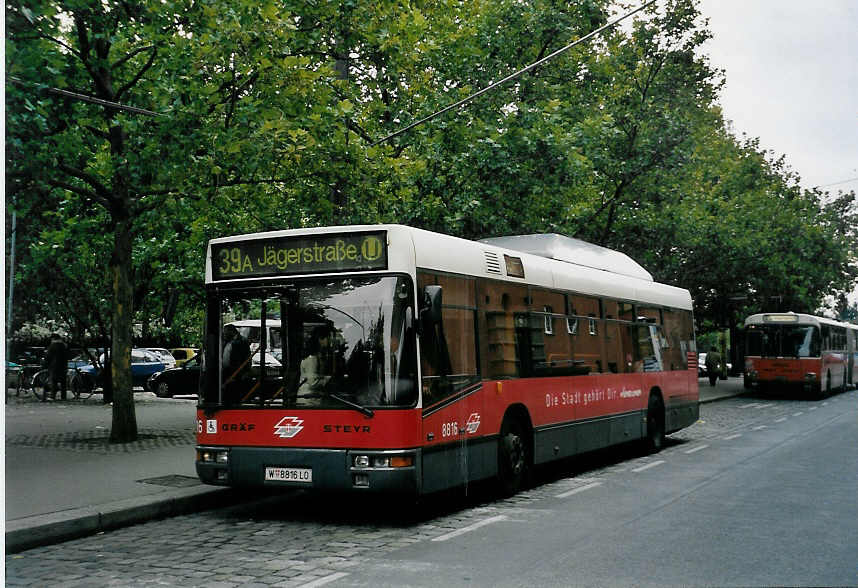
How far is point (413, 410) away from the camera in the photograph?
352 inches

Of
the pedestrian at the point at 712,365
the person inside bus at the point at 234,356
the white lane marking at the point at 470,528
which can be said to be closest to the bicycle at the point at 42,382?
the person inside bus at the point at 234,356

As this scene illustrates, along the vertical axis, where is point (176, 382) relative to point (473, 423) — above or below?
above

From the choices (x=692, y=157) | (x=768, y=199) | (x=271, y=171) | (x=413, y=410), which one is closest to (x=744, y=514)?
(x=413, y=410)

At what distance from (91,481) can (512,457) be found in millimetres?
4876

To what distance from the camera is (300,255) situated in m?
9.48

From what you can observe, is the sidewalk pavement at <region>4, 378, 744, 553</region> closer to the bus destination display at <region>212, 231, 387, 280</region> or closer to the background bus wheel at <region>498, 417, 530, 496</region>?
the bus destination display at <region>212, 231, 387, 280</region>

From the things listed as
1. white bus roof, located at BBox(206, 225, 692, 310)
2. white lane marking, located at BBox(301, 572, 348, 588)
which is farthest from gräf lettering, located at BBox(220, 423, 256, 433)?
white lane marking, located at BBox(301, 572, 348, 588)

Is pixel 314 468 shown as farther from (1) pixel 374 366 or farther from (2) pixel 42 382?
(2) pixel 42 382

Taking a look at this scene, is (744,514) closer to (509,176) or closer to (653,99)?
(509,176)

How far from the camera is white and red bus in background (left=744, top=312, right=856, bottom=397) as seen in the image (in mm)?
34156

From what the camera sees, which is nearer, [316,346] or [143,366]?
[316,346]

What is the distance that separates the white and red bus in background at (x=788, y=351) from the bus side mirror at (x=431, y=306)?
28.0 meters

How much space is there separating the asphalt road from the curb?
6.1 inches

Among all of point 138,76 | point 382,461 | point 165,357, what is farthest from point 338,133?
point 165,357
